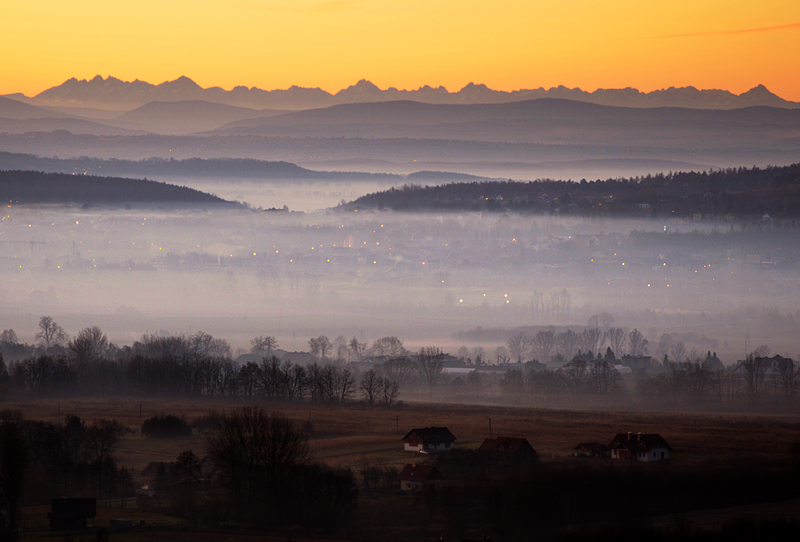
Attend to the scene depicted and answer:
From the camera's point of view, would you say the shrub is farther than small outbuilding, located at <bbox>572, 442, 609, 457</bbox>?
Yes

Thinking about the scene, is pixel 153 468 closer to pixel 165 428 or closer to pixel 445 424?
pixel 165 428

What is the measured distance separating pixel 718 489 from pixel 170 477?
126 feet

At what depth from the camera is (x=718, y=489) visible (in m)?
65.6

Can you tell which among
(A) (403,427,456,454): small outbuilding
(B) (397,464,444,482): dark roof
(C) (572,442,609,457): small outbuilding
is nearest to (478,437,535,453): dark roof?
(A) (403,427,456,454): small outbuilding

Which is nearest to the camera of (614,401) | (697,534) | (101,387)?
(697,534)

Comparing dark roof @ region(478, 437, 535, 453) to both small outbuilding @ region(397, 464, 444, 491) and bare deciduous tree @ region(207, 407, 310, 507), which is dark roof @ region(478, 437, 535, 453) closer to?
small outbuilding @ region(397, 464, 444, 491)

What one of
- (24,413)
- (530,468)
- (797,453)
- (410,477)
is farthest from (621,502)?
(24,413)

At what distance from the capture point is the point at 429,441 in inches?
3142

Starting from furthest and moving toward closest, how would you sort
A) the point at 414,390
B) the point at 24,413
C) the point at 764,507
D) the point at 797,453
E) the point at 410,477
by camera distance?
the point at 414,390 → the point at 24,413 → the point at 797,453 → the point at 410,477 → the point at 764,507

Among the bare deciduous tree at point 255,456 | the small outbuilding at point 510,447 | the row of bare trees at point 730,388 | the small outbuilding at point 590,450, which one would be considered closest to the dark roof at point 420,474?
the bare deciduous tree at point 255,456

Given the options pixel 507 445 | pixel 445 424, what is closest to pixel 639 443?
pixel 507 445

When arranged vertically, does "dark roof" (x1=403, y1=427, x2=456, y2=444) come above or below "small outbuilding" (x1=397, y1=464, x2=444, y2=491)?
above

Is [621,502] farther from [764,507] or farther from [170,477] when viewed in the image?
[170,477]

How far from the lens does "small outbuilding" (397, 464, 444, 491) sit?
63812mm
